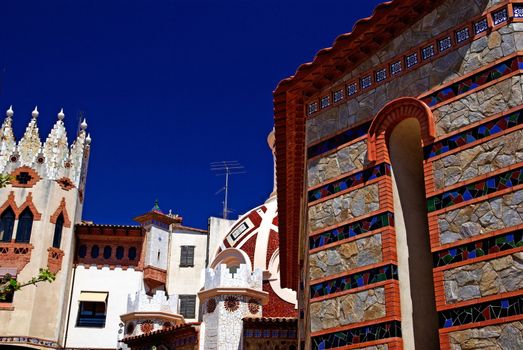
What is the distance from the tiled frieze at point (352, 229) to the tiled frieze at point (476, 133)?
3.12 ft

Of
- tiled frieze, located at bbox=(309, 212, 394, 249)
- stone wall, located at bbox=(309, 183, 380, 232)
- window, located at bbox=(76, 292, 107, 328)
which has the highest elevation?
window, located at bbox=(76, 292, 107, 328)

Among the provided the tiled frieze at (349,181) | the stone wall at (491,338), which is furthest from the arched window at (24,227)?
the stone wall at (491,338)

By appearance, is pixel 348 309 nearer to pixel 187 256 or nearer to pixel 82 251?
pixel 82 251

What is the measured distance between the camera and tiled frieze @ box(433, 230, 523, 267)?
7492 mm

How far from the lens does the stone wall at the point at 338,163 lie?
31.3 ft

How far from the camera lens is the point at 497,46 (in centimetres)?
836

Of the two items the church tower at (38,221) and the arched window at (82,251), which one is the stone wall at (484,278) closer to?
the church tower at (38,221)

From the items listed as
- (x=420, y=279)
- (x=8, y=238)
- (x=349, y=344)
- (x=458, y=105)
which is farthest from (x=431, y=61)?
(x=8, y=238)

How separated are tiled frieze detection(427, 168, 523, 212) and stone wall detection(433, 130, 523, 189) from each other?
4.1 inches

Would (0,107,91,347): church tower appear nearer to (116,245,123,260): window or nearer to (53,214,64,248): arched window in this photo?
(53,214,64,248): arched window

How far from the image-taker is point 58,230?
32500mm

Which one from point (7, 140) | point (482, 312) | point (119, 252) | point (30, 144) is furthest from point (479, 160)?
Result: point (7, 140)

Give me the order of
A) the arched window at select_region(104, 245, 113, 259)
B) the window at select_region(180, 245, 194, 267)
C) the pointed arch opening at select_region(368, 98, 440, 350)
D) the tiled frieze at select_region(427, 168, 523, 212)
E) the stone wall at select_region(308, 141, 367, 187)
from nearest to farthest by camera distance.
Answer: the tiled frieze at select_region(427, 168, 523, 212) < the pointed arch opening at select_region(368, 98, 440, 350) < the stone wall at select_region(308, 141, 367, 187) < the arched window at select_region(104, 245, 113, 259) < the window at select_region(180, 245, 194, 267)

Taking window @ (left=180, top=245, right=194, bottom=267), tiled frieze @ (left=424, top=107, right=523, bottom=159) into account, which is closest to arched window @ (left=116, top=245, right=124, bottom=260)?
window @ (left=180, top=245, right=194, bottom=267)
